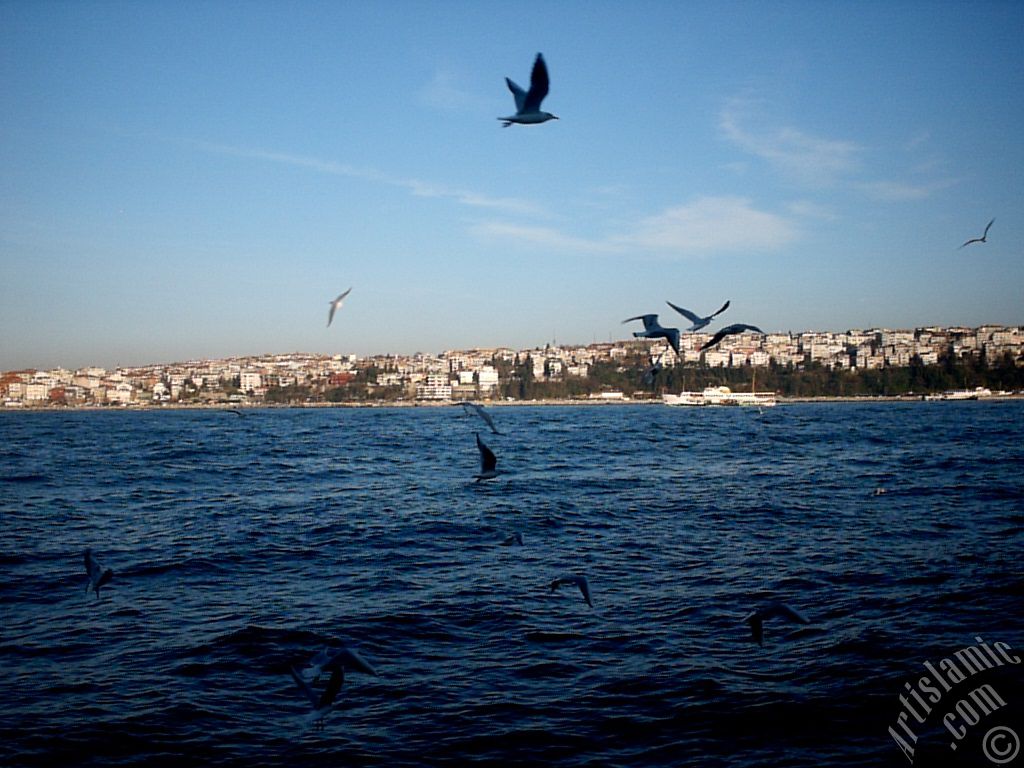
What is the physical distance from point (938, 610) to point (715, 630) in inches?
108

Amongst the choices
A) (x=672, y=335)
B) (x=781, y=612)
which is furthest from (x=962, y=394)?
(x=781, y=612)

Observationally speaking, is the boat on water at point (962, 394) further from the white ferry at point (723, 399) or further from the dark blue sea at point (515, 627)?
the dark blue sea at point (515, 627)

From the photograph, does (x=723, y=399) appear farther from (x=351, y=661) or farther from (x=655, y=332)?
(x=351, y=661)

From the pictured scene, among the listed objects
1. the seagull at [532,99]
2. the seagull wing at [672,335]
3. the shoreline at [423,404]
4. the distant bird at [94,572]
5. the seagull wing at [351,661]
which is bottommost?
the shoreline at [423,404]

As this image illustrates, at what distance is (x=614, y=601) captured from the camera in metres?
9.82

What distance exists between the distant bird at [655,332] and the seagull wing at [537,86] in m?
1.94

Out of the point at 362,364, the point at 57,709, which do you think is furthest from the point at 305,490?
the point at 362,364

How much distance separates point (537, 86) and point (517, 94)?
0.29 meters

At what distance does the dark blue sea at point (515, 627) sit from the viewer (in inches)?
242

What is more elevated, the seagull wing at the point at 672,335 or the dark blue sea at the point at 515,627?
the seagull wing at the point at 672,335

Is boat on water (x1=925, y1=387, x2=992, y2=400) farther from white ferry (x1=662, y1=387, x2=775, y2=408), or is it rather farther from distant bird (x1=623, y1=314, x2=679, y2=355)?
distant bird (x1=623, y1=314, x2=679, y2=355)

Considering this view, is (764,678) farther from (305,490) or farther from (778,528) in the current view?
(305,490)

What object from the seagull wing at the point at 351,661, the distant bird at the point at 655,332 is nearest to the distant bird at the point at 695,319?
the distant bird at the point at 655,332

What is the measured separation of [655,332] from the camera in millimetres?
7109
